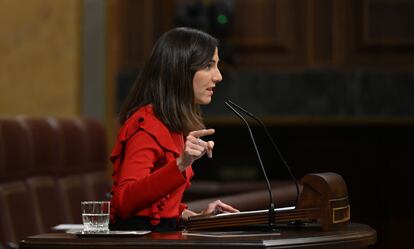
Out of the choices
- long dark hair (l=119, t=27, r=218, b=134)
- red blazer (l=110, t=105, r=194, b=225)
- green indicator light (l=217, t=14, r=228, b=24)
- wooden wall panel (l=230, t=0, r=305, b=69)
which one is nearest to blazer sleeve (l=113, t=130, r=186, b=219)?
red blazer (l=110, t=105, r=194, b=225)

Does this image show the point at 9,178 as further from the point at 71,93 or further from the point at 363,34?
the point at 363,34

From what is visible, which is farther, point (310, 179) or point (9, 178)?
point (9, 178)

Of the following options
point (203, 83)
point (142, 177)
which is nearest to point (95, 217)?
point (142, 177)

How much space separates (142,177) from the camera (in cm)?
251

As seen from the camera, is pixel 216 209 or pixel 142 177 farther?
pixel 216 209


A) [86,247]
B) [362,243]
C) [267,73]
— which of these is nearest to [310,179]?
[362,243]

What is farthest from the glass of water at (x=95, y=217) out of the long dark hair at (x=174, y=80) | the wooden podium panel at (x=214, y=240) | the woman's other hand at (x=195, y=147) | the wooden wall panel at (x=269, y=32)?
the wooden wall panel at (x=269, y=32)

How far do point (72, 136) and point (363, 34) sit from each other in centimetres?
218

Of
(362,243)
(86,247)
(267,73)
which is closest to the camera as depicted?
(86,247)

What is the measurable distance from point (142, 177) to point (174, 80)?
0.32 m

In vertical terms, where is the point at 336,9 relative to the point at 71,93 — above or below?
above

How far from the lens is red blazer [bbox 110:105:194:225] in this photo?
2447 millimetres

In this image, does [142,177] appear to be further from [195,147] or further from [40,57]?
[40,57]

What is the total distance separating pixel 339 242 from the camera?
7.53ft
